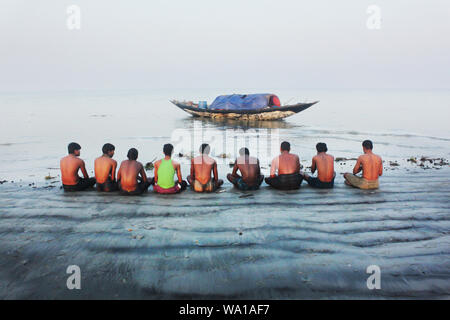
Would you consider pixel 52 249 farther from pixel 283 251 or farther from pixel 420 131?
pixel 420 131

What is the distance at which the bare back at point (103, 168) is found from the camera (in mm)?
6592

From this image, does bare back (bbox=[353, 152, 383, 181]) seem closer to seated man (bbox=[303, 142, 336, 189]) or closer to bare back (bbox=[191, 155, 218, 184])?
seated man (bbox=[303, 142, 336, 189])

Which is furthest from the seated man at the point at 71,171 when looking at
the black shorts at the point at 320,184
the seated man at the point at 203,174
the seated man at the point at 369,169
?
the seated man at the point at 369,169

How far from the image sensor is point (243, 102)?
1115 inches

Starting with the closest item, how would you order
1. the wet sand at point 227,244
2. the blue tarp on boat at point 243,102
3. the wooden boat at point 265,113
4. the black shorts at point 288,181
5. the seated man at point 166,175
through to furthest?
the wet sand at point 227,244 → the seated man at point 166,175 → the black shorts at point 288,181 → the wooden boat at point 265,113 → the blue tarp on boat at point 243,102

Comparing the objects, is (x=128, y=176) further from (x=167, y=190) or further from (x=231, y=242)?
(x=231, y=242)

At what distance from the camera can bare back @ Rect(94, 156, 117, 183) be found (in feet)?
21.6

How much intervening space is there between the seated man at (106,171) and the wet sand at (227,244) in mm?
442

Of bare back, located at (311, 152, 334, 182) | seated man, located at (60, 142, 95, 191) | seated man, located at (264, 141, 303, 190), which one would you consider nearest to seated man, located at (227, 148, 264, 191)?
seated man, located at (264, 141, 303, 190)

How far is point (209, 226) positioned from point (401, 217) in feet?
10.1

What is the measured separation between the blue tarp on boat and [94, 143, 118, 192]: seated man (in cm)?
2179

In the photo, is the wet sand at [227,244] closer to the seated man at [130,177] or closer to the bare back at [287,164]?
the seated man at [130,177]

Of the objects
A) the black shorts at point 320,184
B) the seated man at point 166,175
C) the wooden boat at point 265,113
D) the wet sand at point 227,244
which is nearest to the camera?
the wet sand at point 227,244

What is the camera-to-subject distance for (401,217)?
16.4 ft
